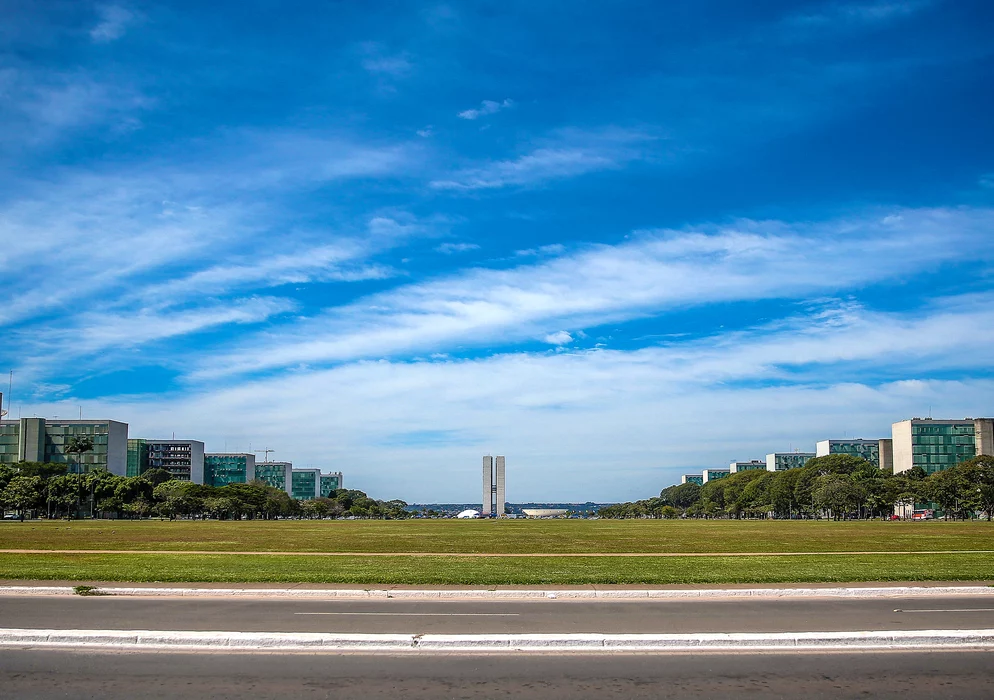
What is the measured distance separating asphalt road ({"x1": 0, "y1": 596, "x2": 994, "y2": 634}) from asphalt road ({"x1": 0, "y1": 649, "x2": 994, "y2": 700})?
7.91ft

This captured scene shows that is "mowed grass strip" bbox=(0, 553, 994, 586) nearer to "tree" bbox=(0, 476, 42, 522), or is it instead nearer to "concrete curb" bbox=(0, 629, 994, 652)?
"concrete curb" bbox=(0, 629, 994, 652)

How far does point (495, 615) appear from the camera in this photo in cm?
1708

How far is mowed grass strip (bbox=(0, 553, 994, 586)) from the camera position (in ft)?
79.1

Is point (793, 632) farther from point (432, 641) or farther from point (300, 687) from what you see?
point (300, 687)

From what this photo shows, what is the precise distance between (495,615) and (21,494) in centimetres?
12365

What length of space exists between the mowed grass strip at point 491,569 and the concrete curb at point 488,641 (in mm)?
9679

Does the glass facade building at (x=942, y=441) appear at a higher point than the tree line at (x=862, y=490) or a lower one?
higher

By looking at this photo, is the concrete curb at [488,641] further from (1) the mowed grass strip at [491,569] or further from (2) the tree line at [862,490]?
(2) the tree line at [862,490]

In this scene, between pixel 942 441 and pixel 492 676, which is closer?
pixel 492 676

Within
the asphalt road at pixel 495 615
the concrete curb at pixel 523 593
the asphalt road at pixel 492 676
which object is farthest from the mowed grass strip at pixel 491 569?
the asphalt road at pixel 492 676

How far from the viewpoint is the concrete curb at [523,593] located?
20.6m

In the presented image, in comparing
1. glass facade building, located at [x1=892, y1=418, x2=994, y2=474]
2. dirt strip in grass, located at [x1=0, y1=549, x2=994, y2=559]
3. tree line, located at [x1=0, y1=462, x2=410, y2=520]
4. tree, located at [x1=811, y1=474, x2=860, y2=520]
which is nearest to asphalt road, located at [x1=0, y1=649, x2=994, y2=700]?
dirt strip in grass, located at [x1=0, y1=549, x2=994, y2=559]

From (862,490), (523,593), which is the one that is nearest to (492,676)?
(523,593)

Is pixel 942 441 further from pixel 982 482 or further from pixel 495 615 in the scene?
pixel 495 615
